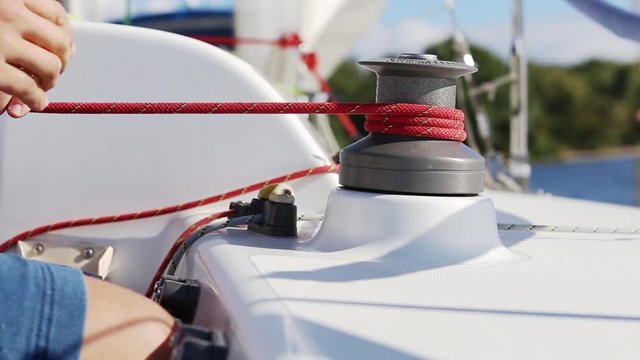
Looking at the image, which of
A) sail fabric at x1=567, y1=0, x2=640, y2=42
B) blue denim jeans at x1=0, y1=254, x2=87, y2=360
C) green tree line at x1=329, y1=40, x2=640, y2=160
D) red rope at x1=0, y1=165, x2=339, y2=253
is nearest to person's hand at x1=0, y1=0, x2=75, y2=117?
blue denim jeans at x1=0, y1=254, x2=87, y2=360

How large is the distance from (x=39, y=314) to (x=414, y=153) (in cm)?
40

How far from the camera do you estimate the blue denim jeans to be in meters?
0.69

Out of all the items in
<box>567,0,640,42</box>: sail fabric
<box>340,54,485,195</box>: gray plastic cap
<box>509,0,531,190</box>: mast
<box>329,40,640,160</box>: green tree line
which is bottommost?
<box>329,40,640,160</box>: green tree line

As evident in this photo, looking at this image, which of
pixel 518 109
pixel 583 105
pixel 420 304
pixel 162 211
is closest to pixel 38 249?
pixel 162 211

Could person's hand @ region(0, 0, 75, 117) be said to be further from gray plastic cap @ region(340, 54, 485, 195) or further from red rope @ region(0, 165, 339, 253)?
red rope @ region(0, 165, 339, 253)

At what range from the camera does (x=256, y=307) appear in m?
0.66

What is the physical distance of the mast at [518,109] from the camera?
107 inches

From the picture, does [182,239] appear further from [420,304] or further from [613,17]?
[613,17]

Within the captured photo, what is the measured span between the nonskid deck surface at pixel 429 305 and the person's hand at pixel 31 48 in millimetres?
231

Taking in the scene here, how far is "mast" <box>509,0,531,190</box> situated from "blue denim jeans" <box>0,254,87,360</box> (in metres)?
2.14

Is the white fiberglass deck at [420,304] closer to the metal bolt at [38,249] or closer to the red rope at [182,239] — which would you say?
the red rope at [182,239]

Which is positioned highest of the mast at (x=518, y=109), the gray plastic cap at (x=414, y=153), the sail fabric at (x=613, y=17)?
the sail fabric at (x=613, y=17)

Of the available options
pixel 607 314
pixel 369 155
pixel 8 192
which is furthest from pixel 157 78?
pixel 607 314

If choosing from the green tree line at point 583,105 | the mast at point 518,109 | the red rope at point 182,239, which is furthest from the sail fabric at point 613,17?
the green tree line at point 583,105
